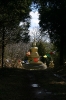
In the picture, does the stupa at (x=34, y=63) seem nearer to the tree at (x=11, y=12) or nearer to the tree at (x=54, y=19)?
the tree at (x=54, y=19)

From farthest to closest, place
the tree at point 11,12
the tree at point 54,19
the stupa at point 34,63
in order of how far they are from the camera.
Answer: the stupa at point 34,63
the tree at point 54,19
the tree at point 11,12

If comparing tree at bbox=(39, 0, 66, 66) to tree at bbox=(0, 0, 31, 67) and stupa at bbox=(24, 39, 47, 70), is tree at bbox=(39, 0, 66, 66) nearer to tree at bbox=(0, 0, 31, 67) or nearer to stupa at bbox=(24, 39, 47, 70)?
tree at bbox=(0, 0, 31, 67)

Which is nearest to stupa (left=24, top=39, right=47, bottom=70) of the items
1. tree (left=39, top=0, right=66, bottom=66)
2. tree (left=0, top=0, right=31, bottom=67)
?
tree (left=39, top=0, right=66, bottom=66)

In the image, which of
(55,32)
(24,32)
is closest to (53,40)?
(55,32)

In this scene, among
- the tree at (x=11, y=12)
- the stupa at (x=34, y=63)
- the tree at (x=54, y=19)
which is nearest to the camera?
the tree at (x=11, y=12)

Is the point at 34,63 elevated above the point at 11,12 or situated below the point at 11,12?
below

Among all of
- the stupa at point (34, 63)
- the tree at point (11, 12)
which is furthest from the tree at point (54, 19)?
the stupa at point (34, 63)

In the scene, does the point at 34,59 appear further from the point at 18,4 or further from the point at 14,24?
the point at 18,4

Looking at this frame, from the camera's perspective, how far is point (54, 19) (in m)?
22.7

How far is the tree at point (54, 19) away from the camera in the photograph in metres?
21.7

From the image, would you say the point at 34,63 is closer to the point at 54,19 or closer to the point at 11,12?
the point at 54,19

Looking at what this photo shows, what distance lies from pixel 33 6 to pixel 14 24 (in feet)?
7.78

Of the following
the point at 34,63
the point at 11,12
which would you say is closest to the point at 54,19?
the point at 11,12

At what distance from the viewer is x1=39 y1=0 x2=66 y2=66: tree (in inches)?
854
